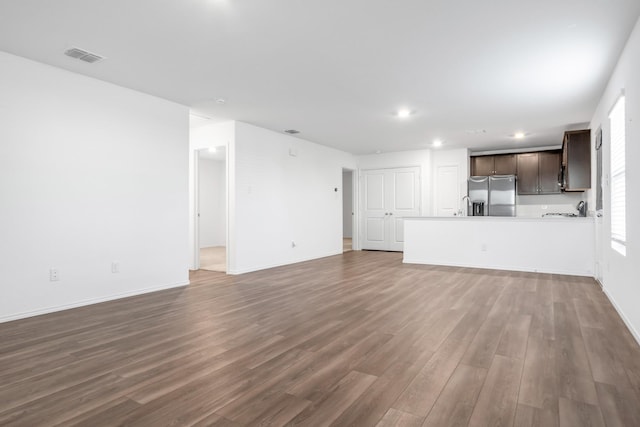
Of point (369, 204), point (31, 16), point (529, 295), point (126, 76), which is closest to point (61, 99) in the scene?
point (126, 76)

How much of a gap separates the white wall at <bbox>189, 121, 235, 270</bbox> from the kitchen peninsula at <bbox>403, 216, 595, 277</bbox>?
351cm

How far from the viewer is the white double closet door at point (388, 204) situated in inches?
349

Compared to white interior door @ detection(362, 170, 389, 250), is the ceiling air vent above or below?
above

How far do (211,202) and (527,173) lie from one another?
27.1ft

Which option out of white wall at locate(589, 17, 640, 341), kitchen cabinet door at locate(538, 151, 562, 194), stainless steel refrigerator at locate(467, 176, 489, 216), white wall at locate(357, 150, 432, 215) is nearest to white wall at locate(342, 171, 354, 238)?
A: white wall at locate(357, 150, 432, 215)

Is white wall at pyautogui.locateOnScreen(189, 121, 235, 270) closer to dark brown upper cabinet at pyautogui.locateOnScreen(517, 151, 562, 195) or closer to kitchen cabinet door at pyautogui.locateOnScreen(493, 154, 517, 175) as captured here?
kitchen cabinet door at pyautogui.locateOnScreen(493, 154, 517, 175)

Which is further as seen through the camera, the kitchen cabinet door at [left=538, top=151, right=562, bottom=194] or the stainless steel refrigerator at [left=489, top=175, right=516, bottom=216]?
the stainless steel refrigerator at [left=489, top=175, right=516, bottom=216]

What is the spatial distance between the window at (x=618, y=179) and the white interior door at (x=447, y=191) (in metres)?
4.58

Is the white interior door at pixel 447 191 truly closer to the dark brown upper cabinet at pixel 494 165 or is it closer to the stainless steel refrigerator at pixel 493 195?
the stainless steel refrigerator at pixel 493 195

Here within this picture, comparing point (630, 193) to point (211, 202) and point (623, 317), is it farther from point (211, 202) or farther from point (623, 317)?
point (211, 202)

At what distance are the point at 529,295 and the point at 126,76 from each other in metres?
5.21

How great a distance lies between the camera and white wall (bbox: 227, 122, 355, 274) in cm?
585

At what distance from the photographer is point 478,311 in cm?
356

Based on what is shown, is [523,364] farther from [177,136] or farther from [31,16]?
[177,136]
